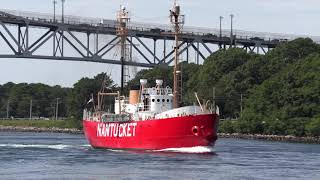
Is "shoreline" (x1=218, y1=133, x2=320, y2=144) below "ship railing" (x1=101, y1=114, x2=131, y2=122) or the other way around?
below

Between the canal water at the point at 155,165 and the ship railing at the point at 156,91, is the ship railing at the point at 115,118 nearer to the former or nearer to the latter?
the ship railing at the point at 156,91

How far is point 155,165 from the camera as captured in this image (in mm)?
84062

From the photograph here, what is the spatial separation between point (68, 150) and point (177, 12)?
23168 millimetres

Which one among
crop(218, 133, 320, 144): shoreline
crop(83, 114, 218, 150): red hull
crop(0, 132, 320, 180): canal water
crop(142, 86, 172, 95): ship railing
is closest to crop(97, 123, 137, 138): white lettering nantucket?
crop(83, 114, 218, 150): red hull

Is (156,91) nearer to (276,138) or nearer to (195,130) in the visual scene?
(195,130)

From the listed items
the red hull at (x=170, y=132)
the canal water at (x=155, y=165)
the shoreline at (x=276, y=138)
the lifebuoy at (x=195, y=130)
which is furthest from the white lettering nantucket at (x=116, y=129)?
the shoreline at (x=276, y=138)

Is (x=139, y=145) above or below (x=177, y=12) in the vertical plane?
below

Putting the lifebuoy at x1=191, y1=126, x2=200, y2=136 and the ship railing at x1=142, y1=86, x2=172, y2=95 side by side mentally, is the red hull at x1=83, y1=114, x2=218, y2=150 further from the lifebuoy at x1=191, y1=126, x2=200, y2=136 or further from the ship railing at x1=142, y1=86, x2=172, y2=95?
the ship railing at x1=142, y1=86, x2=172, y2=95

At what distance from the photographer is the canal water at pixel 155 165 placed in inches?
2960

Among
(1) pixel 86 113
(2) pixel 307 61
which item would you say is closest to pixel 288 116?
(2) pixel 307 61

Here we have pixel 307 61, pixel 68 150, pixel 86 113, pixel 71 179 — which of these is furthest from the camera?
pixel 307 61

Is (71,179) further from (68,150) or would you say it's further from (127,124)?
(68,150)

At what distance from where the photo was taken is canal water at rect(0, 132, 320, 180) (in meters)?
75.2

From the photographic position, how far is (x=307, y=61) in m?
186
